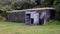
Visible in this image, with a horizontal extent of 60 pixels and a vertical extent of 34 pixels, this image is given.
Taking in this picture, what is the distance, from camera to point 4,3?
38.2 m

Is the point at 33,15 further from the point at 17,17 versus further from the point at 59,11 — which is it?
the point at 17,17

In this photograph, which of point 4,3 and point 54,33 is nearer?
point 54,33

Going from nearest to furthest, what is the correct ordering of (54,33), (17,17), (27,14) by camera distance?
(54,33), (27,14), (17,17)

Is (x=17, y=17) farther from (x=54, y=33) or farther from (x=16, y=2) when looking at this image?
(x=54, y=33)

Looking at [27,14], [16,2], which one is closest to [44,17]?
[27,14]

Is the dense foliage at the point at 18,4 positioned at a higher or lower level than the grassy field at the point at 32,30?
higher

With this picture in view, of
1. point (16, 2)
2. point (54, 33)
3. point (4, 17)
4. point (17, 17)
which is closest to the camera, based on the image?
point (54, 33)

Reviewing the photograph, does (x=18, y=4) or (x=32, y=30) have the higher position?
(x=18, y=4)

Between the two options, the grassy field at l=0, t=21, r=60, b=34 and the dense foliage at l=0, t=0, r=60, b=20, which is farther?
the dense foliage at l=0, t=0, r=60, b=20

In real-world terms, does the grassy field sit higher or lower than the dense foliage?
lower

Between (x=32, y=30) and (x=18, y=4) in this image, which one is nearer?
(x=32, y=30)

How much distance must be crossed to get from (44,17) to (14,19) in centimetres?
813

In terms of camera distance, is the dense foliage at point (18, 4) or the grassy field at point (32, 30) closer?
the grassy field at point (32, 30)

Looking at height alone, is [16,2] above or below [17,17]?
above
